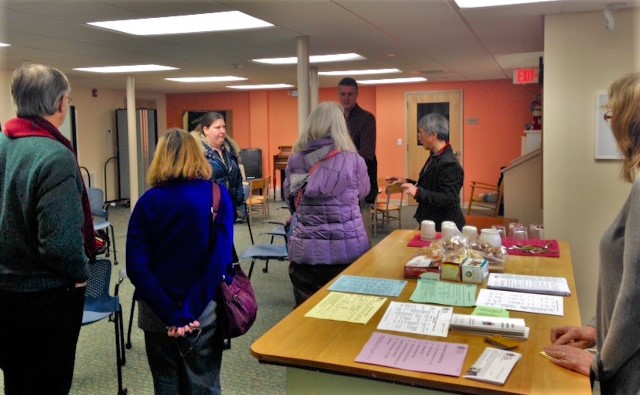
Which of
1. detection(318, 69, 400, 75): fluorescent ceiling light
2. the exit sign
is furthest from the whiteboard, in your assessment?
detection(318, 69, 400, 75): fluorescent ceiling light

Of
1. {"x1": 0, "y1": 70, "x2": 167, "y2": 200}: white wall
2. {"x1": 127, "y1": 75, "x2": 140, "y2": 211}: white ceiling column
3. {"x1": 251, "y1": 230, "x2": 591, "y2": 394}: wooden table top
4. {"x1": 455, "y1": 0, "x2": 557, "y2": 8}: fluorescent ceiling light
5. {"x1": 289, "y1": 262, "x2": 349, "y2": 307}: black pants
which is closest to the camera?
{"x1": 251, "y1": 230, "x2": 591, "y2": 394}: wooden table top

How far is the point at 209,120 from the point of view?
4.15m

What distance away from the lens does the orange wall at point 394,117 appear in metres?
11.0

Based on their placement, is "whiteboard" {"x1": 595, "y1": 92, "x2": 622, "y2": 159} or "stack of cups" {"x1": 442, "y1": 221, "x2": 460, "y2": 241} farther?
"whiteboard" {"x1": 595, "y1": 92, "x2": 622, "y2": 159}

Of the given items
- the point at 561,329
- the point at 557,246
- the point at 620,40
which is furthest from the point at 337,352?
the point at 620,40

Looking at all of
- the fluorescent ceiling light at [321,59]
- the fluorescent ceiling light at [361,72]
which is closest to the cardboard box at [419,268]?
the fluorescent ceiling light at [321,59]

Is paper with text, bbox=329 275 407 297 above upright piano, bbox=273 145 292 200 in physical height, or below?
below

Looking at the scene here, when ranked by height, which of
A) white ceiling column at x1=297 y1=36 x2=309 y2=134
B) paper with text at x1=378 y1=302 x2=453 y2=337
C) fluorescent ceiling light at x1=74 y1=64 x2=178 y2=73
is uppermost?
fluorescent ceiling light at x1=74 y1=64 x2=178 y2=73

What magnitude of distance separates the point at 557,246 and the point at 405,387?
184 centimetres

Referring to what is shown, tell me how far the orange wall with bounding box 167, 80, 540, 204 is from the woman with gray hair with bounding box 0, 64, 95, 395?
995 cm

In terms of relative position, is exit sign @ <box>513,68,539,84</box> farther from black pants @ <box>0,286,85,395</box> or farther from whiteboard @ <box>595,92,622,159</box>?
black pants @ <box>0,286,85,395</box>

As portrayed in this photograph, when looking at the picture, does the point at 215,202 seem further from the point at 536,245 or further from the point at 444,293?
the point at 536,245

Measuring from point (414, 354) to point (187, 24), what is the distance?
3.91m

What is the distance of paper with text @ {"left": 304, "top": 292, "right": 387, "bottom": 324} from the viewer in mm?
1943
